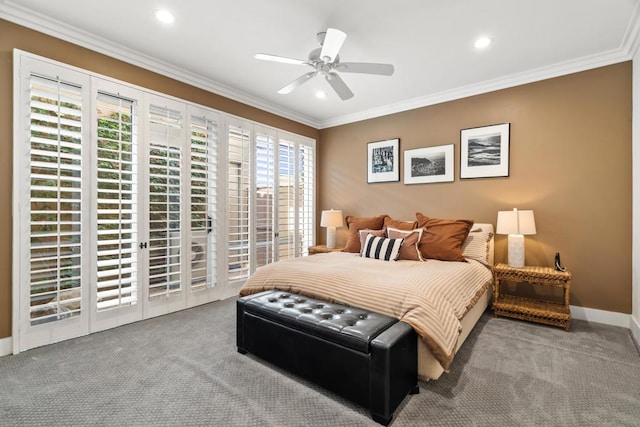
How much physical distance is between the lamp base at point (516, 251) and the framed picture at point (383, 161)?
176 centimetres

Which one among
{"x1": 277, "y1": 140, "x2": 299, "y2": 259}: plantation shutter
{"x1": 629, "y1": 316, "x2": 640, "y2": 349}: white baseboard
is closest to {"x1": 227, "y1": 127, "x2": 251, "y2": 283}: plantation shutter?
{"x1": 277, "y1": 140, "x2": 299, "y2": 259}: plantation shutter

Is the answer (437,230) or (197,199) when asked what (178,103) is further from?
(437,230)

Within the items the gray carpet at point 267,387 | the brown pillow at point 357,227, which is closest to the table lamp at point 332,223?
the brown pillow at point 357,227

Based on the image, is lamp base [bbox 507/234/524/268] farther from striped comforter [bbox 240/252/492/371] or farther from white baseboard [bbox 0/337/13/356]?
white baseboard [bbox 0/337/13/356]

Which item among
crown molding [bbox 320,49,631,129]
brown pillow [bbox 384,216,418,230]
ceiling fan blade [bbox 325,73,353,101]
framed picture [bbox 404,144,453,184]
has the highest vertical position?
crown molding [bbox 320,49,631,129]

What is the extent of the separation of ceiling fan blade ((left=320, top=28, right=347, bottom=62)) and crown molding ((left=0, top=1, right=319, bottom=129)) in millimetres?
1854

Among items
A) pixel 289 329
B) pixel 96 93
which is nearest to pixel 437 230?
pixel 289 329

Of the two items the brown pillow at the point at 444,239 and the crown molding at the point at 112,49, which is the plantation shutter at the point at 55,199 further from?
the brown pillow at the point at 444,239

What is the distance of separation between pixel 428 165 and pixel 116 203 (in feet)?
12.4

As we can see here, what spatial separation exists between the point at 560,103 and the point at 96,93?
188 inches

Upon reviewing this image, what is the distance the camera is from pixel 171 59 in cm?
322

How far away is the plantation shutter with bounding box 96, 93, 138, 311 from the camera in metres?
2.83

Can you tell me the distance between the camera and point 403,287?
2117mm

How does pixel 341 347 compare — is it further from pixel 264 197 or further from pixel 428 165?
pixel 428 165
